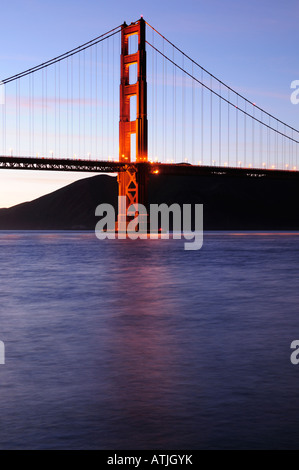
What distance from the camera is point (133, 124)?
75.9 metres

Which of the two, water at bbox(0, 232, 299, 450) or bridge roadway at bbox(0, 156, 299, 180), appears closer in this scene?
water at bbox(0, 232, 299, 450)

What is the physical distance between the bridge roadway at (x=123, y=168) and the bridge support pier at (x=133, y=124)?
107cm

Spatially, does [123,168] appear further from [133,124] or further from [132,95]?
[132,95]

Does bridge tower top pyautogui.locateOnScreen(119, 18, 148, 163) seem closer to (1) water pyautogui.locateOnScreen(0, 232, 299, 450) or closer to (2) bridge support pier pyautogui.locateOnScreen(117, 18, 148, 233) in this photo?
(2) bridge support pier pyautogui.locateOnScreen(117, 18, 148, 233)

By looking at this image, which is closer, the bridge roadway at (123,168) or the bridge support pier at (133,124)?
the bridge roadway at (123,168)

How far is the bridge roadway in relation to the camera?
224 feet

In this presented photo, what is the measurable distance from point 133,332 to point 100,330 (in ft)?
1.73

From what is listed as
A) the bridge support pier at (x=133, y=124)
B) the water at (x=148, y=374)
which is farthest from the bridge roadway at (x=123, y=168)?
the water at (x=148, y=374)

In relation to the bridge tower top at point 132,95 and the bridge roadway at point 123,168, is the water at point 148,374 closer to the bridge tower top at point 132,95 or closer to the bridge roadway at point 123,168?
the bridge roadway at point 123,168

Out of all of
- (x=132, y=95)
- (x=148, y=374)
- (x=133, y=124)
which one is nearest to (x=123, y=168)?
(x=133, y=124)

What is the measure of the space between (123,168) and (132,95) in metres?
8.68

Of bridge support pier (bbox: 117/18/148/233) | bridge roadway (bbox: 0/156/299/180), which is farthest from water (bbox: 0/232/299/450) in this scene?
bridge support pier (bbox: 117/18/148/233)

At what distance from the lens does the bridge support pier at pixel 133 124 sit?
7350cm

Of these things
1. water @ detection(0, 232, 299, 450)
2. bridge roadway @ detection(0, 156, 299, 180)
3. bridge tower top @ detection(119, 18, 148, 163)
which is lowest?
water @ detection(0, 232, 299, 450)
